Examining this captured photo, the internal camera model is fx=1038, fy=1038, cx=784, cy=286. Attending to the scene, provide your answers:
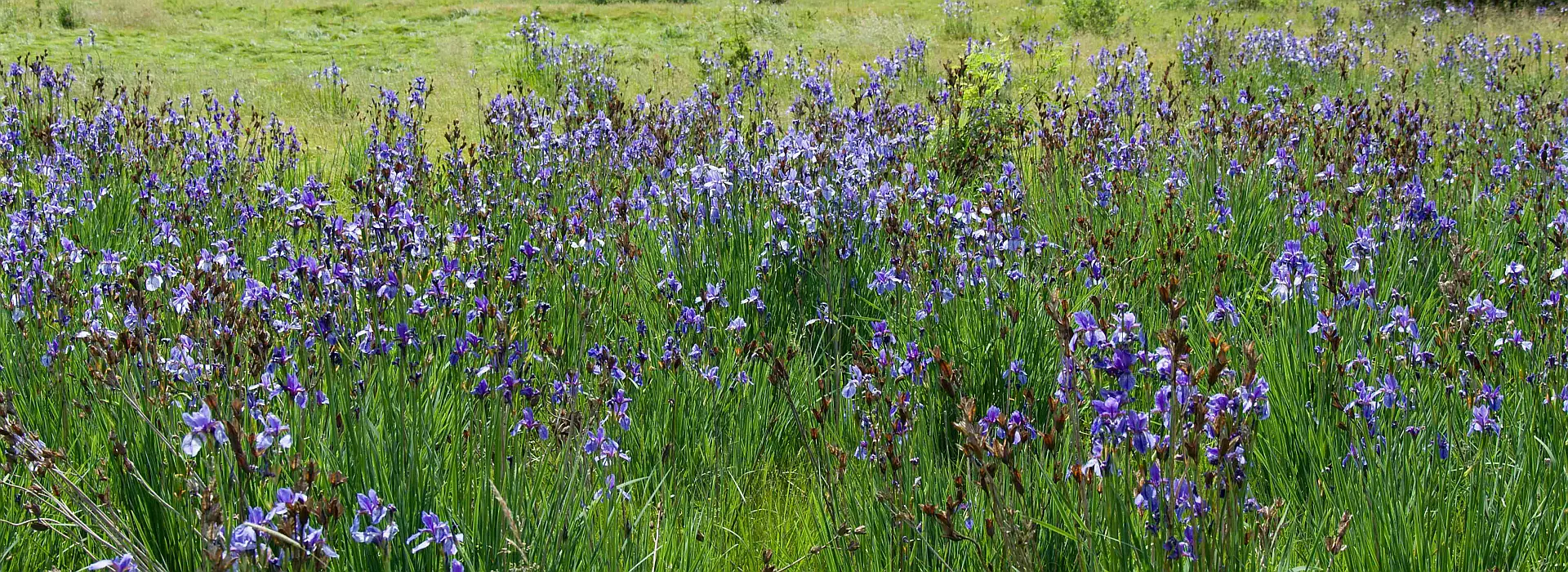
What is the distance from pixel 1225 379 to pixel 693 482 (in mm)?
1306

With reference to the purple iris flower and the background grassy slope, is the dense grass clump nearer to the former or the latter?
the purple iris flower

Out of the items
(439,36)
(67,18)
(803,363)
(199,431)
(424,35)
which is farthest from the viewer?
(67,18)

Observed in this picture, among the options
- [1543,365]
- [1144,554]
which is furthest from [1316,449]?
[1144,554]

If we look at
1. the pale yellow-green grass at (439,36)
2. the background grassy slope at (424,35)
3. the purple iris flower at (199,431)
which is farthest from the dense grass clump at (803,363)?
the background grassy slope at (424,35)

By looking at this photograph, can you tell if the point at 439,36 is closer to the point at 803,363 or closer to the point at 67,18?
the point at 67,18

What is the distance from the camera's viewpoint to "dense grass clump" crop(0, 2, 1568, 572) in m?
1.80

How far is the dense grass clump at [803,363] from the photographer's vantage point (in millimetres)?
1797

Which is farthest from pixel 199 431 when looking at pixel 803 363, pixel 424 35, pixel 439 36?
pixel 424 35

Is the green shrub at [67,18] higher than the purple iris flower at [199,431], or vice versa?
the purple iris flower at [199,431]

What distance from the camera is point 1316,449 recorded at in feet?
7.98

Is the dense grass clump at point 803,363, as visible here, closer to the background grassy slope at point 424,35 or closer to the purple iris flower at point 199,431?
the purple iris flower at point 199,431

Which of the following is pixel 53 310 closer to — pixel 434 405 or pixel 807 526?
pixel 434 405

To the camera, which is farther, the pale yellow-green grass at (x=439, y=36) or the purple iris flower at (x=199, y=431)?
the pale yellow-green grass at (x=439, y=36)

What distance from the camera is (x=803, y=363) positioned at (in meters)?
3.08
